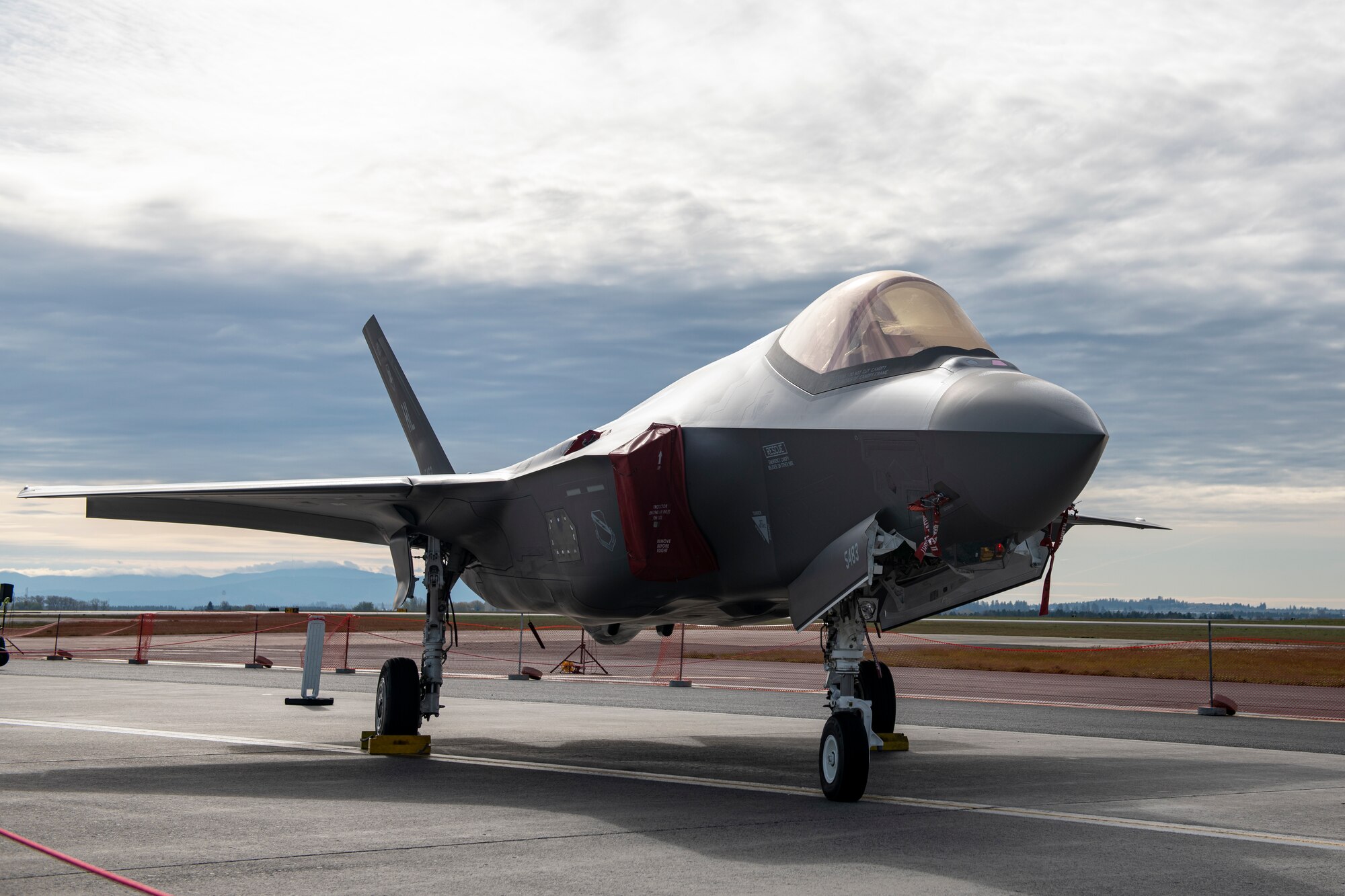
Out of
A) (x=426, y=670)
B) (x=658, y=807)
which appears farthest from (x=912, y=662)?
(x=658, y=807)

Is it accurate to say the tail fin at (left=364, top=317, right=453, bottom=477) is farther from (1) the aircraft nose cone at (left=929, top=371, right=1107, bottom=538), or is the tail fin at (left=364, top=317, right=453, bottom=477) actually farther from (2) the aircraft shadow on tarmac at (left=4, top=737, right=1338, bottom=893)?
(1) the aircraft nose cone at (left=929, top=371, right=1107, bottom=538)

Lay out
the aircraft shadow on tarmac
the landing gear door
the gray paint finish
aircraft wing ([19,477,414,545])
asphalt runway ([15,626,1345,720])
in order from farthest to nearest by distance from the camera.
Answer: asphalt runway ([15,626,1345,720])
aircraft wing ([19,477,414,545])
the landing gear door
the gray paint finish
the aircraft shadow on tarmac

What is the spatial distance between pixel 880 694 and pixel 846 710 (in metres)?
4.85

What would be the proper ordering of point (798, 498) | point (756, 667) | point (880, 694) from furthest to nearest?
1. point (756, 667)
2. point (880, 694)
3. point (798, 498)

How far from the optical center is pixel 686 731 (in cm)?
1414

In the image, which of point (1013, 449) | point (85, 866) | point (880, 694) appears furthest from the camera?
point (880, 694)

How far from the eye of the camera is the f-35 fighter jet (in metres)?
7.00

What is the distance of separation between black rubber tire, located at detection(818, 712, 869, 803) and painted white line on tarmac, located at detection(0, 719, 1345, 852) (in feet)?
1.66

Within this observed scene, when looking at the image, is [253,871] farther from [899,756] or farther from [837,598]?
[899,756]

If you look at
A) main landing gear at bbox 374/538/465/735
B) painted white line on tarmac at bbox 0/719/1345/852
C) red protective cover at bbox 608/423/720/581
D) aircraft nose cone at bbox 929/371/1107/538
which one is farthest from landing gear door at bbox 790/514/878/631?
main landing gear at bbox 374/538/465/735

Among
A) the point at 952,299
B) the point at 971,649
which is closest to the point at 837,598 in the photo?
the point at 952,299

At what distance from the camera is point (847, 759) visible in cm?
775

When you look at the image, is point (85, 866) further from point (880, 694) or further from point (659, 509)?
point (880, 694)

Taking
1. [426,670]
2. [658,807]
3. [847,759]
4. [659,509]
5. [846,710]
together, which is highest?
[659,509]
